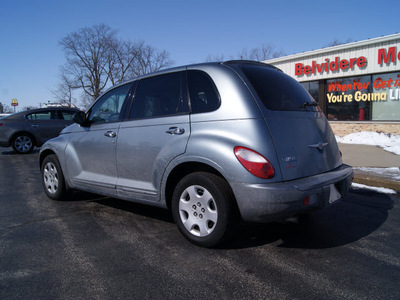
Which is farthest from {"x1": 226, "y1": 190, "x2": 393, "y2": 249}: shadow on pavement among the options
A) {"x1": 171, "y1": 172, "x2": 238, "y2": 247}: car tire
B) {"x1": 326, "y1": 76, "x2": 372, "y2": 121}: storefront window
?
{"x1": 326, "y1": 76, "x2": 372, "y2": 121}: storefront window

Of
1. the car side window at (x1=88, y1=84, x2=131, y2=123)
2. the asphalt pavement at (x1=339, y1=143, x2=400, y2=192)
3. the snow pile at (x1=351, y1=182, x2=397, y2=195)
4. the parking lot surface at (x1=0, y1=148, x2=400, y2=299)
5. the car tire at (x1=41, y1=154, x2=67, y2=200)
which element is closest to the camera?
the parking lot surface at (x1=0, y1=148, x2=400, y2=299)

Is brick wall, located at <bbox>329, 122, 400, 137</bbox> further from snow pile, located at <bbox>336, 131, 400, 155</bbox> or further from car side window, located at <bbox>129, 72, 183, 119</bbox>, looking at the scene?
car side window, located at <bbox>129, 72, 183, 119</bbox>

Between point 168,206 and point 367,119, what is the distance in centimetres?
1263

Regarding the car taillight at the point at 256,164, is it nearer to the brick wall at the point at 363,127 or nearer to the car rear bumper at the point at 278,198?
the car rear bumper at the point at 278,198

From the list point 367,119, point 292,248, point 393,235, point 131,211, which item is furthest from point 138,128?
point 367,119

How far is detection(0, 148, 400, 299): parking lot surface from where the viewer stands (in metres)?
2.41

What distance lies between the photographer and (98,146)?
421 centimetres

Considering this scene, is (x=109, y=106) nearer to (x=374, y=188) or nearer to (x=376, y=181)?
(x=374, y=188)

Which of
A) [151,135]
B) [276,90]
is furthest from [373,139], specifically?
[151,135]

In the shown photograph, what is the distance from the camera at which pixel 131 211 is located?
14.8 feet

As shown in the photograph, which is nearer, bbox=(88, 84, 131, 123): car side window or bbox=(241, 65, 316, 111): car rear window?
bbox=(241, 65, 316, 111): car rear window

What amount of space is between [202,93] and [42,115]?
1057 cm

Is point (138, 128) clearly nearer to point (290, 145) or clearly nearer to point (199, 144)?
point (199, 144)

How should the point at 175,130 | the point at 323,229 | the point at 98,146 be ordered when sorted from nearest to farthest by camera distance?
1. the point at 175,130
2. the point at 323,229
3. the point at 98,146
